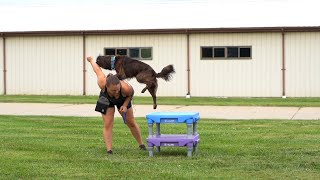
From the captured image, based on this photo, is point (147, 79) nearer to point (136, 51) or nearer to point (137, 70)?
point (137, 70)

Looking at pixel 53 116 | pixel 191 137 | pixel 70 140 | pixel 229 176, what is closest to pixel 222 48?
pixel 53 116

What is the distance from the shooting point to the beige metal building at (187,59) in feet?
106

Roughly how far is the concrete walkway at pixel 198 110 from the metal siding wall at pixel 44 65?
7091mm

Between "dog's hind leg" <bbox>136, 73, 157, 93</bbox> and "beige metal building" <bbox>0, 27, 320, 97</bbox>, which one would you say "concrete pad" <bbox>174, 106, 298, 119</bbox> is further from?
"dog's hind leg" <bbox>136, 73, 157, 93</bbox>

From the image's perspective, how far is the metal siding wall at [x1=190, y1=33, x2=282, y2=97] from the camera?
1278 inches

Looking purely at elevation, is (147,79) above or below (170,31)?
below

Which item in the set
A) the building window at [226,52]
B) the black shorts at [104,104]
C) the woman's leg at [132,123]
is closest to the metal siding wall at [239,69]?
the building window at [226,52]

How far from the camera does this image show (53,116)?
21.8 metres

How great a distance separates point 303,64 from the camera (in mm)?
32094

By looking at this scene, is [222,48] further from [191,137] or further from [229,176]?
[229,176]

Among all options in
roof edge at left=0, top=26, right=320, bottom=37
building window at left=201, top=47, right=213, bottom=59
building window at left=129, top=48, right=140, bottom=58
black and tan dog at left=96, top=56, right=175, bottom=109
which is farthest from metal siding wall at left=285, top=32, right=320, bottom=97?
black and tan dog at left=96, top=56, right=175, bottom=109

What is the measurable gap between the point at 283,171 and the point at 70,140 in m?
5.58

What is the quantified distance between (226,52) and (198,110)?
28.7 feet

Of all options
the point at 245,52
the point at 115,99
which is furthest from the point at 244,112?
the point at 115,99
